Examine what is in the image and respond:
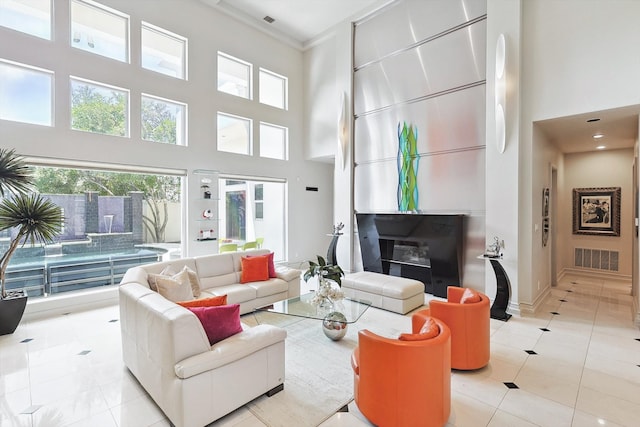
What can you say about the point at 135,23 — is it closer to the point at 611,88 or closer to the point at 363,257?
the point at 363,257

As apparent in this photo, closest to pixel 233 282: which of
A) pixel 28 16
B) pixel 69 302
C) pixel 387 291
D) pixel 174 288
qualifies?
pixel 174 288

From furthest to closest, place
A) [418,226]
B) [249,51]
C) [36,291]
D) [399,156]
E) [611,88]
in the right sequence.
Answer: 1. [249,51]
2. [399,156]
3. [418,226]
4. [36,291]
5. [611,88]

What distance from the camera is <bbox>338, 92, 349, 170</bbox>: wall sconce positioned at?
22.8 feet

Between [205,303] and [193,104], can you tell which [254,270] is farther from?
[193,104]

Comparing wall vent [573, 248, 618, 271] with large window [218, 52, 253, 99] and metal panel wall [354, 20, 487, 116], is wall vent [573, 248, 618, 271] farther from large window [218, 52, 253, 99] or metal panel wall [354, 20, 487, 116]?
large window [218, 52, 253, 99]

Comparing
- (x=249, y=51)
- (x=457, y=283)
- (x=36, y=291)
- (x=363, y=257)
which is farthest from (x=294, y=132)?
(x=36, y=291)

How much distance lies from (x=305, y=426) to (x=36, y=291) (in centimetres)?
496

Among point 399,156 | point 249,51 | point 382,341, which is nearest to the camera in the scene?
point 382,341

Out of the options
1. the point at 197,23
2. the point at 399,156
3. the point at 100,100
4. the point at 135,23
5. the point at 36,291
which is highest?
the point at 197,23

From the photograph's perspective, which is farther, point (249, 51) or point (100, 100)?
point (249, 51)

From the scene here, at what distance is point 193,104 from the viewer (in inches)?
245

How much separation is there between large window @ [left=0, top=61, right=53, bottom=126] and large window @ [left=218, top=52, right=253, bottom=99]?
3.02 m

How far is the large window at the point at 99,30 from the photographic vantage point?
4.97 m

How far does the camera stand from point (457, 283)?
16.8 ft
